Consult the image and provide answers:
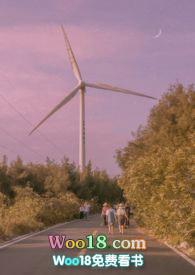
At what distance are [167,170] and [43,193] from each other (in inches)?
1770

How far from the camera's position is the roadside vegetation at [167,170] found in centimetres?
2158

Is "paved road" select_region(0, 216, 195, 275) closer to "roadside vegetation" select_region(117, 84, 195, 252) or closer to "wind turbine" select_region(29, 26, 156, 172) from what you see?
"roadside vegetation" select_region(117, 84, 195, 252)

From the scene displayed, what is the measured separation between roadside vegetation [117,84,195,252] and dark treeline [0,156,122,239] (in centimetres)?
614

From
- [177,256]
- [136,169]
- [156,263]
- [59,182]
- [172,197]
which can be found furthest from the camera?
[59,182]

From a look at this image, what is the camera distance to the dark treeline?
3556cm

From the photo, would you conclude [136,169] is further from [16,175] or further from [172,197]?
[16,175]

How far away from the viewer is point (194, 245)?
22297 mm

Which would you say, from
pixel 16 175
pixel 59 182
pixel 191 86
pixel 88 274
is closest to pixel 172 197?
pixel 88 274

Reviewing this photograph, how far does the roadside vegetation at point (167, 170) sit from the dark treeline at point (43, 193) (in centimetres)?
614

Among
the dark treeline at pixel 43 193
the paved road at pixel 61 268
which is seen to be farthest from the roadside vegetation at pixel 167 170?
the dark treeline at pixel 43 193

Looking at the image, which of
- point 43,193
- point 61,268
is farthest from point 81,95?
point 61,268

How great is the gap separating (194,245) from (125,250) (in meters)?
3.86

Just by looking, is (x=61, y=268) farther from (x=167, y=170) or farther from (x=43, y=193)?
(x=43, y=193)

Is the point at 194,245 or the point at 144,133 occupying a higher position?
the point at 144,133
